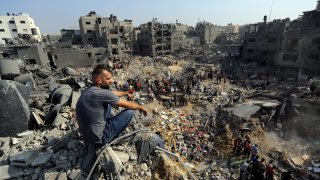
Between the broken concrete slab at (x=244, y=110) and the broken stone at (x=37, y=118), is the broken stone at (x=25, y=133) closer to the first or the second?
the broken stone at (x=37, y=118)

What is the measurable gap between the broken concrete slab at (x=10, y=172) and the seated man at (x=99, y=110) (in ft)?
5.95

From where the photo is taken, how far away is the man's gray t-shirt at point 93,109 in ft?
11.0

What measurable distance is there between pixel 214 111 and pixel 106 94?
14392mm

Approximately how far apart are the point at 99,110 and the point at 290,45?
3029 centimetres

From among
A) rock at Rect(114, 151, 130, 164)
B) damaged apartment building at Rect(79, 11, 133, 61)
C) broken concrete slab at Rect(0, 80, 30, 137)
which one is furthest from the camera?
damaged apartment building at Rect(79, 11, 133, 61)

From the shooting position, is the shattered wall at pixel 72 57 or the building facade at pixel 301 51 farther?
the shattered wall at pixel 72 57

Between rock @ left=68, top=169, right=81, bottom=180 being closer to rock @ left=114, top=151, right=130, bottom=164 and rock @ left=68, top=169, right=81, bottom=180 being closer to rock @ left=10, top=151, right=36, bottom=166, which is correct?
rock @ left=114, top=151, right=130, bottom=164

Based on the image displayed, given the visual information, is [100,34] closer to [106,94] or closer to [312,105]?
[312,105]

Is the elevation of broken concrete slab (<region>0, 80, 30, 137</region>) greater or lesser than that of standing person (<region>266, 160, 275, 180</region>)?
greater

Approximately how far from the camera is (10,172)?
4.14 metres

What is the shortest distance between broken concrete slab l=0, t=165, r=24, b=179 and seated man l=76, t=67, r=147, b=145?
181cm

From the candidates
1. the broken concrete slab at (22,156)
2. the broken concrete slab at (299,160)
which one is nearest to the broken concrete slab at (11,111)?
the broken concrete slab at (22,156)

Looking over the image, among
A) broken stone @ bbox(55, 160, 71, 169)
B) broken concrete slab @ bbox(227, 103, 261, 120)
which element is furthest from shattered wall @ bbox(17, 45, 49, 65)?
broken stone @ bbox(55, 160, 71, 169)

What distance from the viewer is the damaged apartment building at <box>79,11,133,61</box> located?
121 ft
